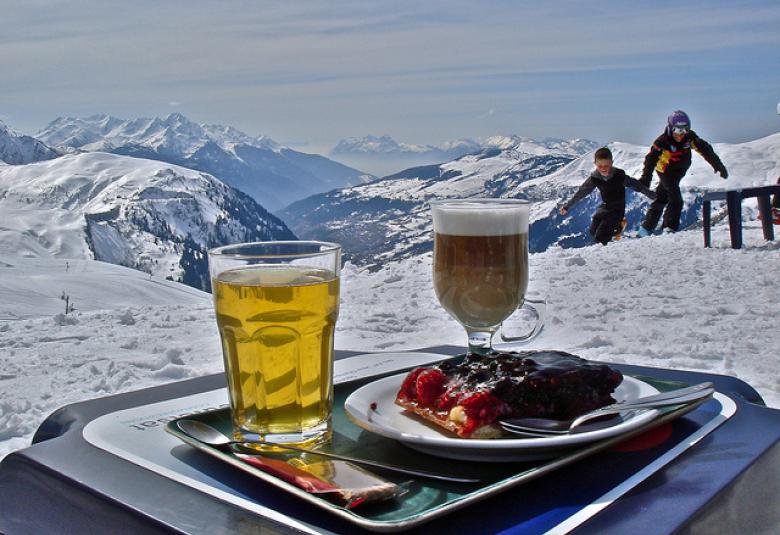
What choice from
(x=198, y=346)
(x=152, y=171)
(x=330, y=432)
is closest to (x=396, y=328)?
(x=198, y=346)

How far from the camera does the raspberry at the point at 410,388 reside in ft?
4.39

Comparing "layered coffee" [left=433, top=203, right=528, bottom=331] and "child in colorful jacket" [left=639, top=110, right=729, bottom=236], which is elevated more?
"child in colorful jacket" [left=639, top=110, right=729, bottom=236]

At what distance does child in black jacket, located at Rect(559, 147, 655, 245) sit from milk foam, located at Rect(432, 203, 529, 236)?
1018 centimetres

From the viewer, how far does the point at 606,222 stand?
38.4ft

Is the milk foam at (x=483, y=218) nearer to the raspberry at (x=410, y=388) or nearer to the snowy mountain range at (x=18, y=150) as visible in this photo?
the raspberry at (x=410, y=388)

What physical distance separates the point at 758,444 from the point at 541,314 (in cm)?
55

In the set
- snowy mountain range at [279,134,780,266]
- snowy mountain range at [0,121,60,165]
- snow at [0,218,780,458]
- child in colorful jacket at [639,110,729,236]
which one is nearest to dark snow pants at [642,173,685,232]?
child in colorful jacket at [639,110,729,236]

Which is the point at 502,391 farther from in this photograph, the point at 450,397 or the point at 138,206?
the point at 138,206

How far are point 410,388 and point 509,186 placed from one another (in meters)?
76.1

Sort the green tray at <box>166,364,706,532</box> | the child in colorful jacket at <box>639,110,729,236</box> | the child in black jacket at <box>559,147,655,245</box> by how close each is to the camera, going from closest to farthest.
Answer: the green tray at <box>166,364,706,532</box>
the child in black jacket at <box>559,147,655,245</box>
the child in colorful jacket at <box>639,110,729,236</box>

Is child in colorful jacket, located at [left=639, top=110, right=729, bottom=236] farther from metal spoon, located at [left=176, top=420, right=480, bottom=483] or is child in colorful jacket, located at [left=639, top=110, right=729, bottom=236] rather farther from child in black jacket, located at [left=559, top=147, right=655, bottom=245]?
metal spoon, located at [left=176, top=420, right=480, bottom=483]

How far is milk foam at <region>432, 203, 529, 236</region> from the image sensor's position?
163 cm

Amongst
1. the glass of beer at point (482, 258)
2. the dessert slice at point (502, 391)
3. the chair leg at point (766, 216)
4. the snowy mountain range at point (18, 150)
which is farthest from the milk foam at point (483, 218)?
the snowy mountain range at point (18, 150)

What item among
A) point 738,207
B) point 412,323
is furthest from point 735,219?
point 412,323
